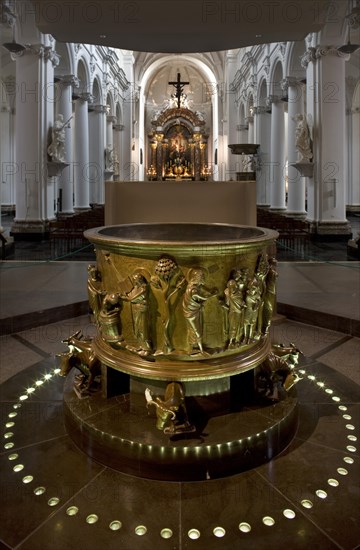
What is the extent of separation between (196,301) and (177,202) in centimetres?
301

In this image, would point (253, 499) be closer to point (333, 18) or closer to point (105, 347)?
point (105, 347)

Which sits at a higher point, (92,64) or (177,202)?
(92,64)

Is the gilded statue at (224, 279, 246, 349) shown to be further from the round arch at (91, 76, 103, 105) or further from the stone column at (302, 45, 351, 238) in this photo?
the round arch at (91, 76, 103, 105)

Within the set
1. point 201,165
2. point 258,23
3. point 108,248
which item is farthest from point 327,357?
point 201,165

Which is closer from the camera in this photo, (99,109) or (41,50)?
(41,50)

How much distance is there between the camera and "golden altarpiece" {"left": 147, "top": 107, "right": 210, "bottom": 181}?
34969 millimetres

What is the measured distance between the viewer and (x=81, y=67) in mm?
16719

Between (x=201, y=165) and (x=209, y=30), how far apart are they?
29.5 m

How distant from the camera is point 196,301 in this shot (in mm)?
2086

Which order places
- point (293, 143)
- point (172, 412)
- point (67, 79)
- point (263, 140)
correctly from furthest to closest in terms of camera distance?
point (263, 140)
point (67, 79)
point (293, 143)
point (172, 412)

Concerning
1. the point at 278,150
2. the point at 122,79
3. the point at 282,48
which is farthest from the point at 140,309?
the point at 122,79

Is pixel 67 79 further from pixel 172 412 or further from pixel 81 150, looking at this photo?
pixel 172 412

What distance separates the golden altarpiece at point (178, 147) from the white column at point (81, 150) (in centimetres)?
1800

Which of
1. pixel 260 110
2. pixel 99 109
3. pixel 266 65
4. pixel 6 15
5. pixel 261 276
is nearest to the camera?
pixel 261 276
